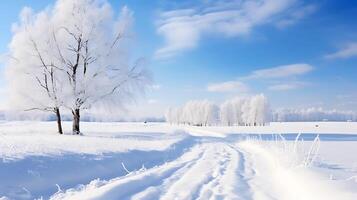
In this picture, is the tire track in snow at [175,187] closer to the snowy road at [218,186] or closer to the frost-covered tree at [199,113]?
the snowy road at [218,186]

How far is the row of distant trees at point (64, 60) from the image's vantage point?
27688 mm

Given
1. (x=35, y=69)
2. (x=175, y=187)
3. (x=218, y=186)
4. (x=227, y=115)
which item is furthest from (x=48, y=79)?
(x=227, y=115)

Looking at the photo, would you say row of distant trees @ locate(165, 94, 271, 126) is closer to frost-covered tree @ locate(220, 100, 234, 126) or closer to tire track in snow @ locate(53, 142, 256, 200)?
frost-covered tree @ locate(220, 100, 234, 126)

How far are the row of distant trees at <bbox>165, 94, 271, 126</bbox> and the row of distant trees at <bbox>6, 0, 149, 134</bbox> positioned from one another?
113088 mm

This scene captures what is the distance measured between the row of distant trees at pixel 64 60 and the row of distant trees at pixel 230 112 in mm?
113088

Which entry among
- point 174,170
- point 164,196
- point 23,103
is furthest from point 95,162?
point 23,103

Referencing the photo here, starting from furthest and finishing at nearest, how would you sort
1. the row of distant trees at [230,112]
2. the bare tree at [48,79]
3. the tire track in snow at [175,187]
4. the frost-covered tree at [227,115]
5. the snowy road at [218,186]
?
the frost-covered tree at [227,115], the row of distant trees at [230,112], the bare tree at [48,79], the tire track in snow at [175,187], the snowy road at [218,186]

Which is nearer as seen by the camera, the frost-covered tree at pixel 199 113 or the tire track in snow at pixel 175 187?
the tire track in snow at pixel 175 187

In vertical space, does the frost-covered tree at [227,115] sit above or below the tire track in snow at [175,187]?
above

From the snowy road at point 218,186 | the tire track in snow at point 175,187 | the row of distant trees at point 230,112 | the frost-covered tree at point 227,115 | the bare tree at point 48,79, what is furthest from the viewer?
the frost-covered tree at point 227,115

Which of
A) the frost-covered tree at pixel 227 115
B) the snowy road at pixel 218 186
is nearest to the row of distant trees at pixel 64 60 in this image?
the snowy road at pixel 218 186

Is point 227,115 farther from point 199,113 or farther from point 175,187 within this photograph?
point 175,187

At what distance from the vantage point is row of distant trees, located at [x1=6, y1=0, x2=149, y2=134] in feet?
90.8

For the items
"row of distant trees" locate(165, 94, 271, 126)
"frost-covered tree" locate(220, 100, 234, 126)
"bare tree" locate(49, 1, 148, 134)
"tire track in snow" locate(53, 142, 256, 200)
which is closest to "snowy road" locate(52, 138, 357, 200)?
"tire track in snow" locate(53, 142, 256, 200)
